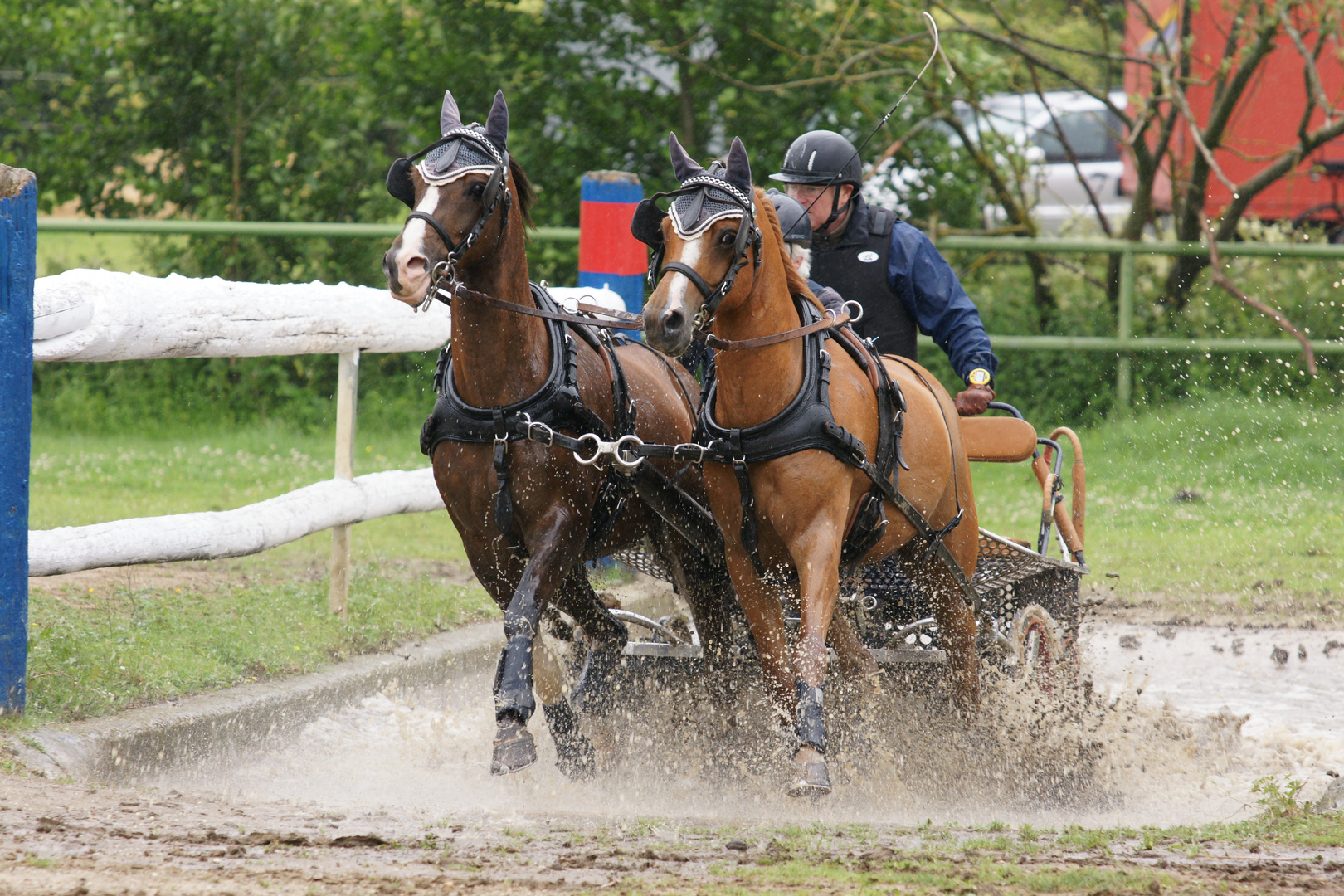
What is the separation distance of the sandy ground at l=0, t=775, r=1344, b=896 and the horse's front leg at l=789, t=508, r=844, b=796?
0.18m

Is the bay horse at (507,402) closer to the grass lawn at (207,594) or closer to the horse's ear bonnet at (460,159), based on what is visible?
the horse's ear bonnet at (460,159)

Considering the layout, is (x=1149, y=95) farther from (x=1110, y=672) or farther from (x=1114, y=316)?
(x=1110, y=672)

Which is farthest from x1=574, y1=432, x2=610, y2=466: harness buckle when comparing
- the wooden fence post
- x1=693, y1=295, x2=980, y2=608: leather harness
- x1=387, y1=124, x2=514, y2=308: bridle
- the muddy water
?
the wooden fence post

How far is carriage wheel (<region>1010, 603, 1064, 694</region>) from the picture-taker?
15.6 ft

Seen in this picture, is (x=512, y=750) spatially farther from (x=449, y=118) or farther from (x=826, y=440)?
(x=449, y=118)

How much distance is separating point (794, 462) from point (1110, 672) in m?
2.93

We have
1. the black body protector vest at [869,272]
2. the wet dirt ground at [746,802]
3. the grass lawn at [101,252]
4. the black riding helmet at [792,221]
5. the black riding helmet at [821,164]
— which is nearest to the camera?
the wet dirt ground at [746,802]

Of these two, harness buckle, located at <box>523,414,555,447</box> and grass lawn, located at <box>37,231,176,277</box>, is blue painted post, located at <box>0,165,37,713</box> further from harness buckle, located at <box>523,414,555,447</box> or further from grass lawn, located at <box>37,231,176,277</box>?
grass lawn, located at <box>37,231,176,277</box>

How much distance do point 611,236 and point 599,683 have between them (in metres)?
2.84

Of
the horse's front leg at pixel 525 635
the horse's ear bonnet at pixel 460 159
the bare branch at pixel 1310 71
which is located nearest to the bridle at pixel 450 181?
the horse's ear bonnet at pixel 460 159

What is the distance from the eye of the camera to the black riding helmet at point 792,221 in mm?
4621

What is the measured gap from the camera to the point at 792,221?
15.4 feet

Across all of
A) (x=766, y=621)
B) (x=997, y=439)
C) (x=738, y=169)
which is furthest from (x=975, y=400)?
(x=738, y=169)

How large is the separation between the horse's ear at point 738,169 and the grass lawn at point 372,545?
8.00 feet
